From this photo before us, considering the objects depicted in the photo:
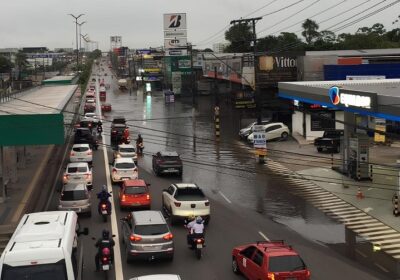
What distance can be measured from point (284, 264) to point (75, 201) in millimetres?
11555

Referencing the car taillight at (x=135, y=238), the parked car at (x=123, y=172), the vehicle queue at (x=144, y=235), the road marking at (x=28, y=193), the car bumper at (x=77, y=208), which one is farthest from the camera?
the parked car at (x=123, y=172)

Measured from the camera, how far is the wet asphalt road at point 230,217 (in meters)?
17.2

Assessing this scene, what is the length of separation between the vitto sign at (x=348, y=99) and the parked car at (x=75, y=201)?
12848mm

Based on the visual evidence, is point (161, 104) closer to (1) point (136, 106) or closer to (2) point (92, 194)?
(1) point (136, 106)

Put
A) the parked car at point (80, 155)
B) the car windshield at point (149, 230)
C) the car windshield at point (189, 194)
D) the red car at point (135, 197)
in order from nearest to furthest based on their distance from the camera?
the car windshield at point (149, 230)
the car windshield at point (189, 194)
the red car at point (135, 197)
the parked car at point (80, 155)

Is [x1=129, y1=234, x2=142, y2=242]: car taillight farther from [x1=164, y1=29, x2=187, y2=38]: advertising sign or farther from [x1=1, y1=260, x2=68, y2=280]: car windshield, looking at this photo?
[x1=164, y1=29, x2=187, y2=38]: advertising sign

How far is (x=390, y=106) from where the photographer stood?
22.1 m

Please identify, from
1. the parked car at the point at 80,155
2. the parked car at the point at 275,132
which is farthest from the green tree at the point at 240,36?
the parked car at the point at 80,155

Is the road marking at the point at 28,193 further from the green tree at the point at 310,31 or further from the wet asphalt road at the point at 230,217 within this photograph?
the green tree at the point at 310,31

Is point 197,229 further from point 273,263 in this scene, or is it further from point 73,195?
point 73,195

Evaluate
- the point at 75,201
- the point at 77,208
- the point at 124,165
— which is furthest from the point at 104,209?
the point at 124,165

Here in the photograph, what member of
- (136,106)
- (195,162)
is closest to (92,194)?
(195,162)

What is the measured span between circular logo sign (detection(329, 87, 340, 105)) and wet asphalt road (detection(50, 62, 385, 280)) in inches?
208

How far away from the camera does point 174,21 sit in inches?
3999
